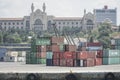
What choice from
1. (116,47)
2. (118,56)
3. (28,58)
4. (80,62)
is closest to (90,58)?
(80,62)

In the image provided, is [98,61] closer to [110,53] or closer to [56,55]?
[110,53]

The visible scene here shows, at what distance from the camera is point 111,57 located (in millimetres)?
100500

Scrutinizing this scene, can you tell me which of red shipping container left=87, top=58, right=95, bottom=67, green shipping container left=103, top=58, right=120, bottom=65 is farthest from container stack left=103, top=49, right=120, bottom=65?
red shipping container left=87, top=58, right=95, bottom=67

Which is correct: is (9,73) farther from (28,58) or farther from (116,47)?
(116,47)

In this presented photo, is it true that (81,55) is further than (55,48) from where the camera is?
No

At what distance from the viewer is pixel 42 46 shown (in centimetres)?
10088

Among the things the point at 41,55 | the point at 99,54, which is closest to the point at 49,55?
the point at 41,55

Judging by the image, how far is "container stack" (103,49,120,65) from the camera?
97750 mm

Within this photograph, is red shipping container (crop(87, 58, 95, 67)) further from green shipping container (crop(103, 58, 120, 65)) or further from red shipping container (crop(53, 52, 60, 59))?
green shipping container (crop(103, 58, 120, 65))

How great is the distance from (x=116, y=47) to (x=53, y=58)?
27816 mm

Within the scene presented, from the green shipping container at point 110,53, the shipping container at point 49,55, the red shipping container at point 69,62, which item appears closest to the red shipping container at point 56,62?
the red shipping container at point 69,62

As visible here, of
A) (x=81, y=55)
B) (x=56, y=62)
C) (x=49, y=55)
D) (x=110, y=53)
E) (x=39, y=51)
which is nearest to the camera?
(x=81, y=55)

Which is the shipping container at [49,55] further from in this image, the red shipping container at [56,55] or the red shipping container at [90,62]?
the red shipping container at [90,62]

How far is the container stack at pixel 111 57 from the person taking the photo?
9775 centimetres
